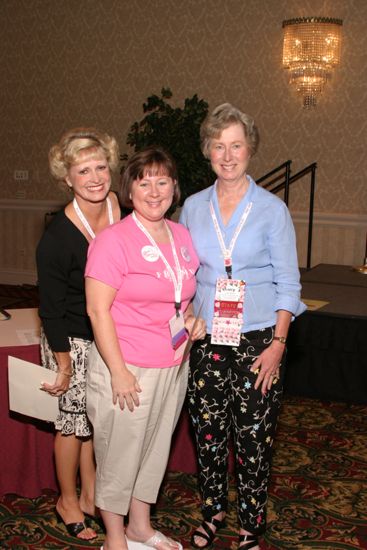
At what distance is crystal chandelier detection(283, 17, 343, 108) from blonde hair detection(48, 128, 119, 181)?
420cm

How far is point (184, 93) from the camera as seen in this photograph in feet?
22.5

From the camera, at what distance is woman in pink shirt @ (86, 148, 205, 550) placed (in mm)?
2053

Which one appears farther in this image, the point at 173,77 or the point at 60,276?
the point at 173,77

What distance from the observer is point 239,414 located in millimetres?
2354

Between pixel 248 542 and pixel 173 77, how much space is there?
5367 millimetres

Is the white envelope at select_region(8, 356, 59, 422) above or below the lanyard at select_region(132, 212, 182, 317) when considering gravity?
below

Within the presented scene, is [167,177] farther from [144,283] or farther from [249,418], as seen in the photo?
[249,418]

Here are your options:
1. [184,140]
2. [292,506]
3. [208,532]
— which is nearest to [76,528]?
[208,532]

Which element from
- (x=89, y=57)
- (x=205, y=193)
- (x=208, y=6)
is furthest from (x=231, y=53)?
(x=205, y=193)

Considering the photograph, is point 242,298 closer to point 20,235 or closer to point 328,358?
point 328,358

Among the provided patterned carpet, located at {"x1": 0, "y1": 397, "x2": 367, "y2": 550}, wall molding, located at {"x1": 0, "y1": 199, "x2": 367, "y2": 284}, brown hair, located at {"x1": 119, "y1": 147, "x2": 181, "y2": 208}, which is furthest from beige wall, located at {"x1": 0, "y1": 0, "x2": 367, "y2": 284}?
brown hair, located at {"x1": 119, "y1": 147, "x2": 181, "y2": 208}

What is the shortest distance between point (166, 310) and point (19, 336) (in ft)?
Result: 3.11

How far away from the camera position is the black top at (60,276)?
224cm

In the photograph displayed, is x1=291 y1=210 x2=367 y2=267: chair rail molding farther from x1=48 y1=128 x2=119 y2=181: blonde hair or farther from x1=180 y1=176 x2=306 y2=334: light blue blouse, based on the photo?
x1=48 y1=128 x2=119 y2=181: blonde hair
